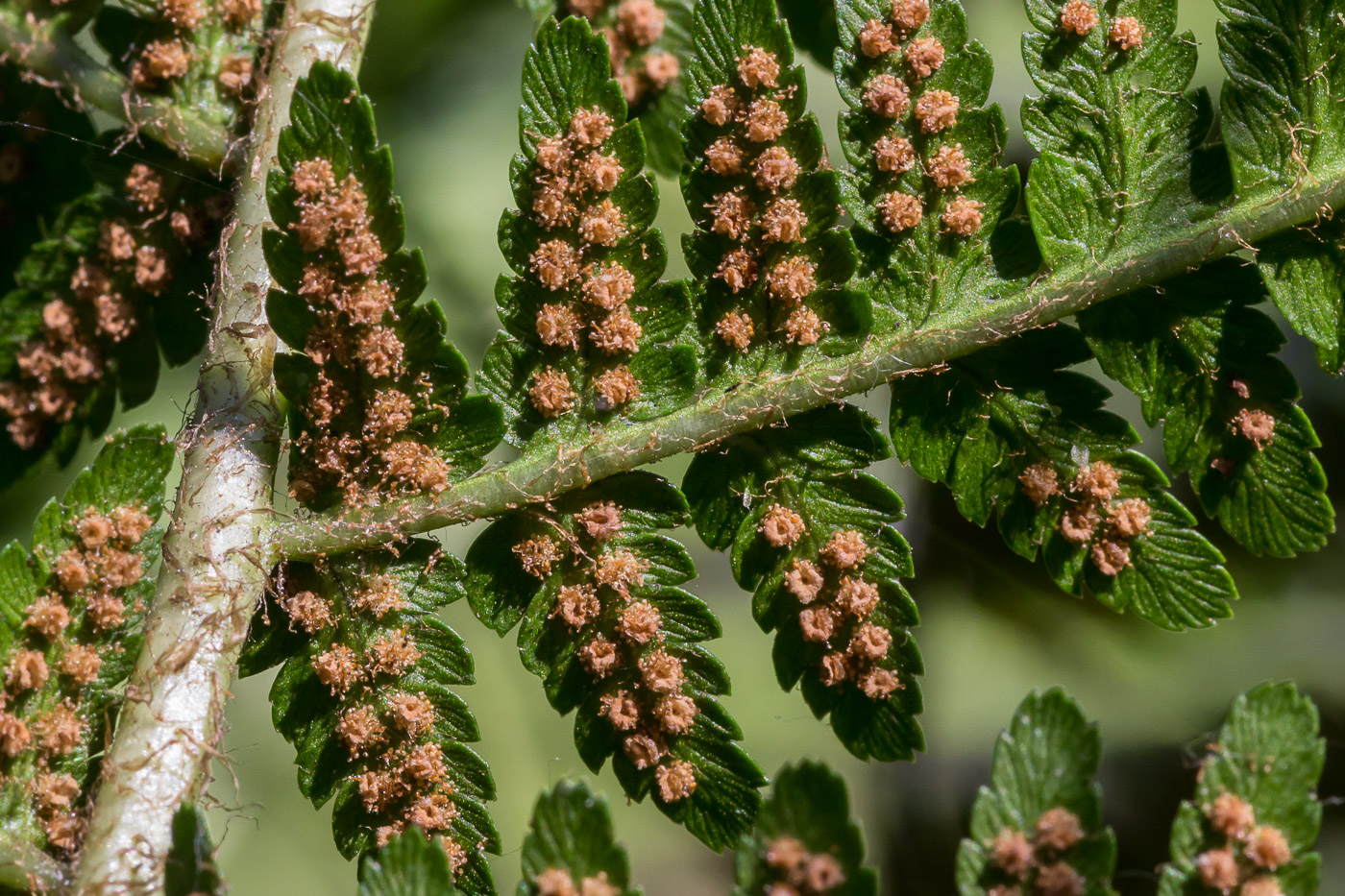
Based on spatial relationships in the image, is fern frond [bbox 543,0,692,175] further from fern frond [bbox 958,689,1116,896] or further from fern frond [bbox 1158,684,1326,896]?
fern frond [bbox 1158,684,1326,896]

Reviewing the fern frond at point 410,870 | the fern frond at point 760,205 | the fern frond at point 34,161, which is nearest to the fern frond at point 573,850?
the fern frond at point 410,870

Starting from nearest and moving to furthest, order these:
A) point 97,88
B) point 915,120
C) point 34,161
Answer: point 915,120
point 97,88
point 34,161

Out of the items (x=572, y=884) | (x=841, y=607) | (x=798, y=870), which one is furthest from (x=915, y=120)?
(x=572, y=884)

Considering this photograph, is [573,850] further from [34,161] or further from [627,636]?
[34,161]

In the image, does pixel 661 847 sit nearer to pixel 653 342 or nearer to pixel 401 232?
pixel 653 342

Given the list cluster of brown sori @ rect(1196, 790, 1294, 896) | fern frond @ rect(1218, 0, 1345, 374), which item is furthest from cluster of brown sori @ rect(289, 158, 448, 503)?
fern frond @ rect(1218, 0, 1345, 374)
